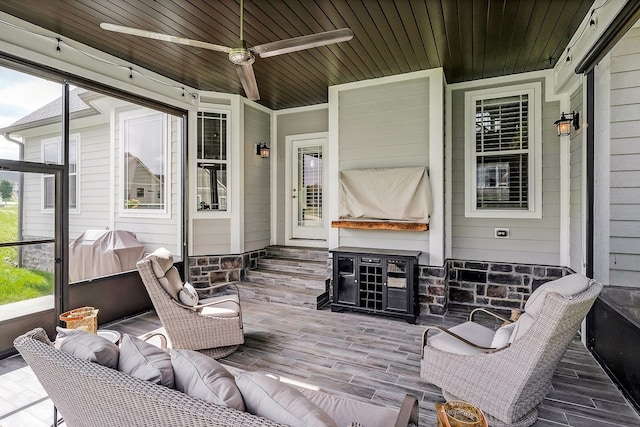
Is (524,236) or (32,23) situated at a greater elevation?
(32,23)

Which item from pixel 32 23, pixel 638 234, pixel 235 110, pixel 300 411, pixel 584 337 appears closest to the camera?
pixel 300 411

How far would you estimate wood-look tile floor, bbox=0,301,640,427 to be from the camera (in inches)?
97.3

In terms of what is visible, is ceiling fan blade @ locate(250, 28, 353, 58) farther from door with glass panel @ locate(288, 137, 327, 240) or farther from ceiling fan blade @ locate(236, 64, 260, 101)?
door with glass panel @ locate(288, 137, 327, 240)

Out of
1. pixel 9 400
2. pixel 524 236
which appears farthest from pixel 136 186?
pixel 524 236

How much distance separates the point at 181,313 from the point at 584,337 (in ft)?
14.3

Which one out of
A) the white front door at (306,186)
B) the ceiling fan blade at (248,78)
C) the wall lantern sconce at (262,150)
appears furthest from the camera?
the white front door at (306,186)

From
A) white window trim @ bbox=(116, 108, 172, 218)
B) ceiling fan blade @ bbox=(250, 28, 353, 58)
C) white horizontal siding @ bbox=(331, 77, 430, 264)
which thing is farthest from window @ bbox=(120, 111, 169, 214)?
ceiling fan blade @ bbox=(250, 28, 353, 58)

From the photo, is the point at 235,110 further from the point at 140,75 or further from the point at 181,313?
Result: the point at 181,313

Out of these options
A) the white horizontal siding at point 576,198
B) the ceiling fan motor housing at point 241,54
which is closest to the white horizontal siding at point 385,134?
the white horizontal siding at point 576,198

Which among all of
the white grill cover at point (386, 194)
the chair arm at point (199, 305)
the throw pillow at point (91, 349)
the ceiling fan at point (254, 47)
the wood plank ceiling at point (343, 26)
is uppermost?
the wood plank ceiling at point (343, 26)

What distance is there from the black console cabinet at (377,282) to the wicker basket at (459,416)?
117 inches

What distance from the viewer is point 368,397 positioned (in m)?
2.66

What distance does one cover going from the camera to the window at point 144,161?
5.57m

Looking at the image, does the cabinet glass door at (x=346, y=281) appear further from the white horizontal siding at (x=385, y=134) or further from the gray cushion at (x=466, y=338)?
the gray cushion at (x=466, y=338)
